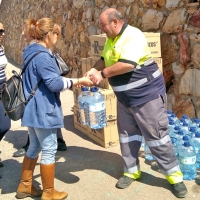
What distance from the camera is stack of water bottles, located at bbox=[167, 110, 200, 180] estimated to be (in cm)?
363

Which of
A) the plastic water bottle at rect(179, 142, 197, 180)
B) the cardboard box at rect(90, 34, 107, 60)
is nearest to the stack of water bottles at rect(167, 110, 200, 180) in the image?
the plastic water bottle at rect(179, 142, 197, 180)

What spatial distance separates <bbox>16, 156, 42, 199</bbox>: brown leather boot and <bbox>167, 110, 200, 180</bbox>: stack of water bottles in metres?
1.59

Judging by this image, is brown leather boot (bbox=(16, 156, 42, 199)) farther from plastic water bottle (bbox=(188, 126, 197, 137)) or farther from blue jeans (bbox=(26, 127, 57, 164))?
plastic water bottle (bbox=(188, 126, 197, 137))

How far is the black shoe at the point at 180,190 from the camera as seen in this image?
3.28 metres

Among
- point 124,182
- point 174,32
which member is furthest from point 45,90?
point 174,32

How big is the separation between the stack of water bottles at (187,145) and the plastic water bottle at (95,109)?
35.3 inches

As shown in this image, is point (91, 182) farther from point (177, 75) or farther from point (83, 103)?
point (177, 75)

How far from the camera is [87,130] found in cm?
514

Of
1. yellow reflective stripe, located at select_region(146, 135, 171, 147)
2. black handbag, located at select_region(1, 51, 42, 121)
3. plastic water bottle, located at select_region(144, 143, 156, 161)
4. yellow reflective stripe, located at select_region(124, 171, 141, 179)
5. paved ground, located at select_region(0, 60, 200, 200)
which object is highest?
black handbag, located at select_region(1, 51, 42, 121)

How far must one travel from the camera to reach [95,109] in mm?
3590

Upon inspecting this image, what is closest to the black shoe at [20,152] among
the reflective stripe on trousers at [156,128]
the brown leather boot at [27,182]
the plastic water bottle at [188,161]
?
the brown leather boot at [27,182]

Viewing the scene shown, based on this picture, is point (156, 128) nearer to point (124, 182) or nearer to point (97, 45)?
point (124, 182)

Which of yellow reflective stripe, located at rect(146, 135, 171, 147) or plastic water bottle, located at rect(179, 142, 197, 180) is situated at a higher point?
yellow reflective stripe, located at rect(146, 135, 171, 147)

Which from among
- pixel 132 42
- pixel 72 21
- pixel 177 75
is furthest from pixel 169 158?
pixel 72 21
